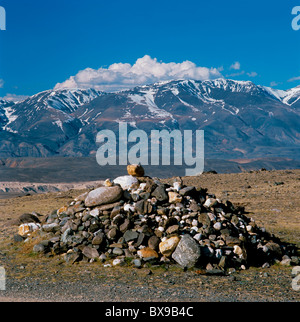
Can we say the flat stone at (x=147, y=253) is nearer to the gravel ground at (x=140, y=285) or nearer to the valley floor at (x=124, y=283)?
the valley floor at (x=124, y=283)

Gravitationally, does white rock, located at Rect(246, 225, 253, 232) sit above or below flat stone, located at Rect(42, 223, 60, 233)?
above

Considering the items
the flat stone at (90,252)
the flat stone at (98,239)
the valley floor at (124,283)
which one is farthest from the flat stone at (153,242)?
the flat stone at (90,252)

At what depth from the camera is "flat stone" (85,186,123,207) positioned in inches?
631

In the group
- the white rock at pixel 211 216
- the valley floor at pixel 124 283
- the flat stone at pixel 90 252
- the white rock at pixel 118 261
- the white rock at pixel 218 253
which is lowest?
the valley floor at pixel 124 283

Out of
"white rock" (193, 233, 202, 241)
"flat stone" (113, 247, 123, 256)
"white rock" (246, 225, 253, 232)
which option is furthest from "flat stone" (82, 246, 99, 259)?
"white rock" (246, 225, 253, 232)

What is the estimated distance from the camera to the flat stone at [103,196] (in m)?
16.0

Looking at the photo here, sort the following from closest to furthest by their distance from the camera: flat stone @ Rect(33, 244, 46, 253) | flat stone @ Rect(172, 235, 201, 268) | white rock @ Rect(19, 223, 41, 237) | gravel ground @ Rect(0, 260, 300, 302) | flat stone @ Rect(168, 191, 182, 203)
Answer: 1. gravel ground @ Rect(0, 260, 300, 302)
2. flat stone @ Rect(172, 235, 201, 268)
3. flat stone @ Rect(33, 244, 46, 253)
4. flat stone @ Rect(168, 191, 182, 203)
5. white rock @ Rect(19, 223, 41, 237)

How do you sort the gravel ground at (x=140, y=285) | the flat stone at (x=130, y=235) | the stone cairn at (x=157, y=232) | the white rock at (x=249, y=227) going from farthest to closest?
the white rock at (x=249, y=227), the flat stone at (x=130, y=235), the stone cairn at (x=157, y=232), the gravel ground at (x=140, y=285)

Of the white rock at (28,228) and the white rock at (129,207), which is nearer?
the white rock at (129,207)

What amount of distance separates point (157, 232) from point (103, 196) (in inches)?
128

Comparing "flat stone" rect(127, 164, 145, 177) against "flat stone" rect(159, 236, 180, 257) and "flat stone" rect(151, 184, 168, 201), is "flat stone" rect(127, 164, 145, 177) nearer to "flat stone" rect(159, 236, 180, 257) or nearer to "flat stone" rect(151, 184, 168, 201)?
"flat stone" rect(151, 184, 168, 201)
